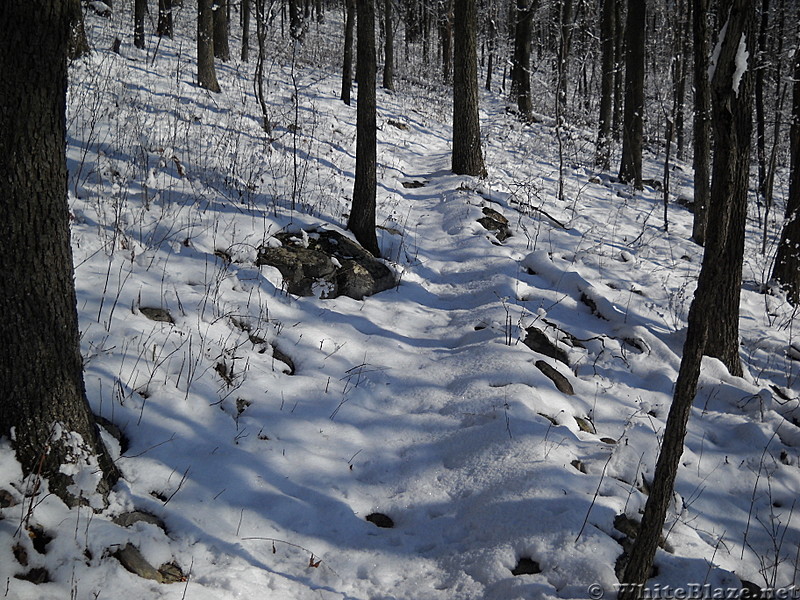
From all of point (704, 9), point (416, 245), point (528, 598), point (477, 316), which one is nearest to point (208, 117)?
point (416, 245)

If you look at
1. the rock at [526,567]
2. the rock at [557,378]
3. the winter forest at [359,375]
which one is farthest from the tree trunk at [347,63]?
the rock at [526,567]

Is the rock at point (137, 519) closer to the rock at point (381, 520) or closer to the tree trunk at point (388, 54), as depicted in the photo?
the rock at point (381, 520)

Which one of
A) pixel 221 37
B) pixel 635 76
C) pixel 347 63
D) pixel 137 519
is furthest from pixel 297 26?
pixel 137 519

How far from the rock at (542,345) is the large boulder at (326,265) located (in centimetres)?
163

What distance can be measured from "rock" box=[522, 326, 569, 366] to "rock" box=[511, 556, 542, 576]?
2.34 meters

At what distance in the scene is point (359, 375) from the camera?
14.0 feet

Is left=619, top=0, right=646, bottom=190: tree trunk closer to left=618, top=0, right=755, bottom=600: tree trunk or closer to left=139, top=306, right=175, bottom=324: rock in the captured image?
left=618, top=0, right=755, bottom=600: tree trunk

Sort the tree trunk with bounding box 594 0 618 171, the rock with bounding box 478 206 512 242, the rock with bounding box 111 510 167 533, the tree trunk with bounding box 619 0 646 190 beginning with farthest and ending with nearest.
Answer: the tree trunk with bounding box 594 0 618 171, the tree trunk with bounding box 619 0 646 190, the rock with bounding box 478 206 512 242, the rock with bounding box 111 510 167 533

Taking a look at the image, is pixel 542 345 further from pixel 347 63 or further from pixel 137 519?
pixel 347 63

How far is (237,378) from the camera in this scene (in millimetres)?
3805

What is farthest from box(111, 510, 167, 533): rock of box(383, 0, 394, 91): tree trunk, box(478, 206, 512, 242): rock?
box(383, 0, 394, 91): tree trunk

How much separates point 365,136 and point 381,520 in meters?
4.33

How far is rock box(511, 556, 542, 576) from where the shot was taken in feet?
8.82

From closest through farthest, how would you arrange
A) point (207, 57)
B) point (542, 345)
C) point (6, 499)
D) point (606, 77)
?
point (6, 499)
point (542, 345)
point (207, 57)
point (606, 77)
